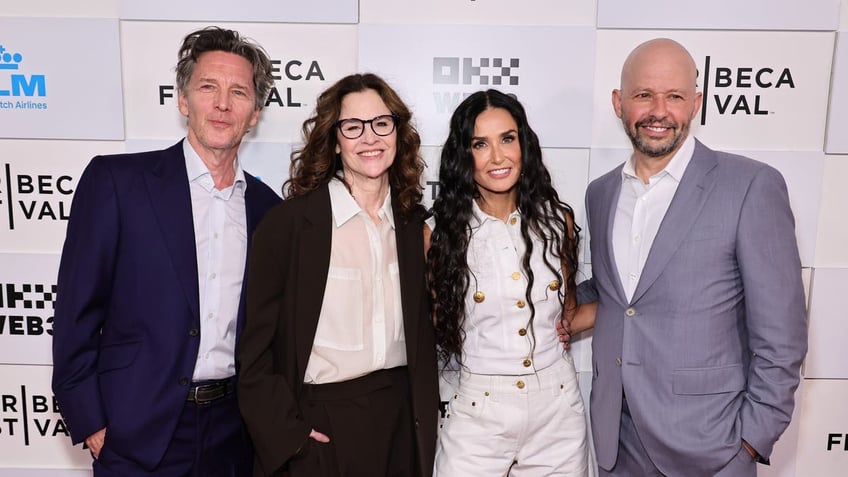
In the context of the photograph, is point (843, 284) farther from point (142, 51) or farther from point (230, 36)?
point (142, 51)

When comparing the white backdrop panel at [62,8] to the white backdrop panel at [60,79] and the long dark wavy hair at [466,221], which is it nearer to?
the white backdrop panel at [60,79]

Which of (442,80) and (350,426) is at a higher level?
(442,80)

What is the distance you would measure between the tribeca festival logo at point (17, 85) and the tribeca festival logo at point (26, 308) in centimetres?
86

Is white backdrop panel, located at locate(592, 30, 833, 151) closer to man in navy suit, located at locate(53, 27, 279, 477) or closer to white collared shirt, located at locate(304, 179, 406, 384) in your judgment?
white collared shirt, located at locate(304, 179, 406, 384)

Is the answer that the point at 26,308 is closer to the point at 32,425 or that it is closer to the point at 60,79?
the point at 32,425

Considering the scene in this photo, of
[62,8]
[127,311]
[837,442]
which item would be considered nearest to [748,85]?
[837,442]

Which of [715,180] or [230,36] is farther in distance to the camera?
[230,36]

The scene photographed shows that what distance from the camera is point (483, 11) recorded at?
2725 millimetres

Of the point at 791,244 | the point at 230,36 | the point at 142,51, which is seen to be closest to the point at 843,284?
the point at 791,244

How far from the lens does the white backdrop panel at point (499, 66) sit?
2736mm

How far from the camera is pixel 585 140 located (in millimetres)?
2803

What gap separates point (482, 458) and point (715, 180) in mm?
1225

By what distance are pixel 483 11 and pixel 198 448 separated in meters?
2.17

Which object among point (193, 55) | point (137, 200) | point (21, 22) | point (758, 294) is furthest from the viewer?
point (21, 22)
